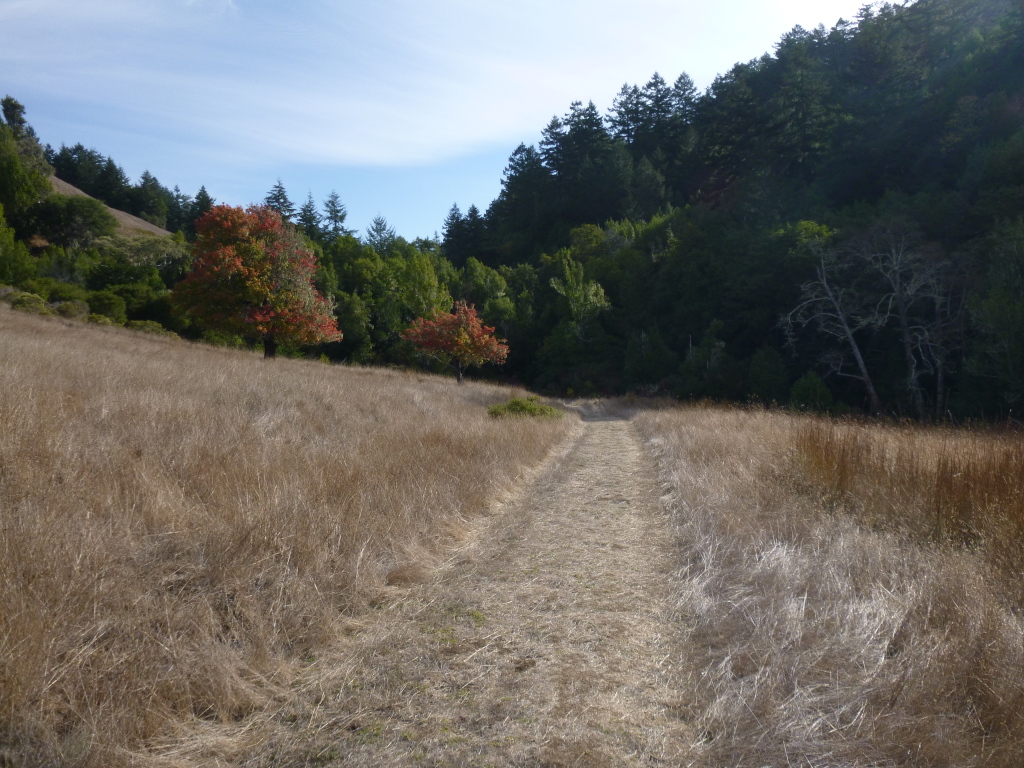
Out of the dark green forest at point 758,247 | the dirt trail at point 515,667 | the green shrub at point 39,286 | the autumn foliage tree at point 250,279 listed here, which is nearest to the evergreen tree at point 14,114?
the dark green forest at point 758,247

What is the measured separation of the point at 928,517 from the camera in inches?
201

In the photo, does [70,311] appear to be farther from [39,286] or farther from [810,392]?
[810,392]

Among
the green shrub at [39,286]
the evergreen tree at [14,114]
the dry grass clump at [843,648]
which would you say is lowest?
the dry grass clump at [843,648]

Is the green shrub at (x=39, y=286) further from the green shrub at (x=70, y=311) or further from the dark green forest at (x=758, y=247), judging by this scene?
the green shrub at (x=70, y=311)

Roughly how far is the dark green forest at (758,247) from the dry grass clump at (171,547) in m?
19.5

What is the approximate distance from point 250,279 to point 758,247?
3175 centimetres

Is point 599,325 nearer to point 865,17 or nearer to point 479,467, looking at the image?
point 865,17

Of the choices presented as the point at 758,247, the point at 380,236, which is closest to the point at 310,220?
the point at 380,236

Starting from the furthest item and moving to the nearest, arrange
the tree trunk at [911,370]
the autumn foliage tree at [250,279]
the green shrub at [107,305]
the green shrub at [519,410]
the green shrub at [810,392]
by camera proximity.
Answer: the green shrub at [107,305] → the green shrub at [810,392] → the tree trunk at [911,370] → the autumn foliage tree at [250,279] → the green shrub at [519,410]

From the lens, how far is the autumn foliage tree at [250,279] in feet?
77.4

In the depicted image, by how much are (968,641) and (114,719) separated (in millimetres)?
4141

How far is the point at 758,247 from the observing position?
40062mm

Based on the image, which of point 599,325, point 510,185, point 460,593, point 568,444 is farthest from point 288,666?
point 510,185

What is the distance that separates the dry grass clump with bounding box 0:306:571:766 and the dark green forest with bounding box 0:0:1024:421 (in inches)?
766
